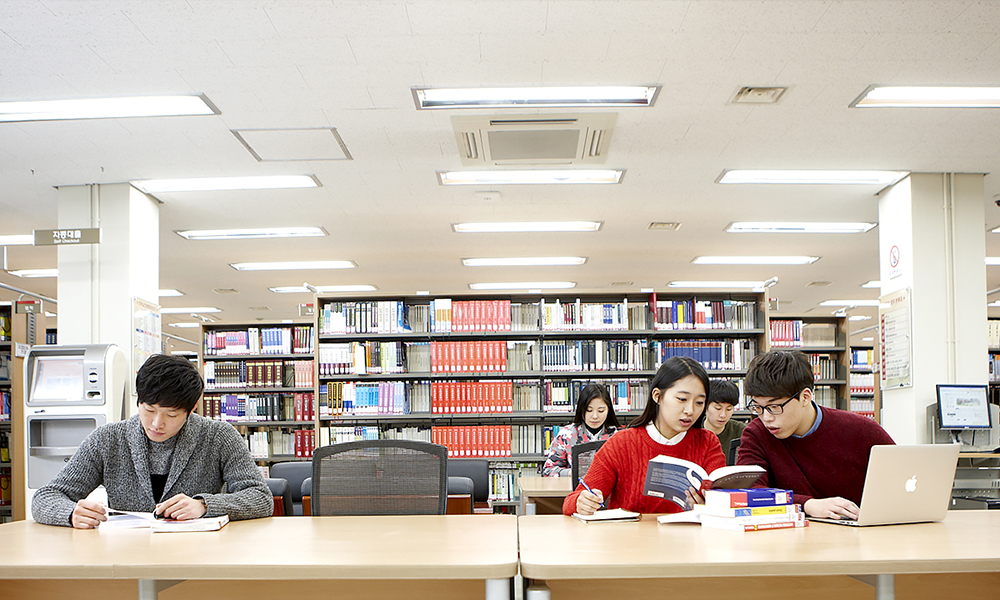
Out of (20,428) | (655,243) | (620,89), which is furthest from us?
(655,243)

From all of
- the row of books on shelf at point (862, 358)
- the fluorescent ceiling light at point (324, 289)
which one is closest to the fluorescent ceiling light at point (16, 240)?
the fluorescent ceiling light at point (324, 289)

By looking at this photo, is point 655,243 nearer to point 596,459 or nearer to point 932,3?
point 932,3

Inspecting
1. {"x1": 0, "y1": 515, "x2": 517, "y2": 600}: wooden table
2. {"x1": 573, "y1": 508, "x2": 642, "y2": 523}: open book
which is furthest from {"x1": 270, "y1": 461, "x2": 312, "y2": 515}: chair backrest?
{"x1": 573, "y1": 508, "x2": 642, "y2": 523}: open book

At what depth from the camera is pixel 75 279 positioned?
6.22 metres

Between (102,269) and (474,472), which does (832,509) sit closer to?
(474,472)

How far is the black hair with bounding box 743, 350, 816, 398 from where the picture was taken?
272 cm

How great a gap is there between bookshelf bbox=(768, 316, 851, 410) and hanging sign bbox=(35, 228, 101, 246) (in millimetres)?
6249

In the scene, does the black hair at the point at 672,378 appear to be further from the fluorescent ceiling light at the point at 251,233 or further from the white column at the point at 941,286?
the fluorescent ceiling light at the point at 251,233

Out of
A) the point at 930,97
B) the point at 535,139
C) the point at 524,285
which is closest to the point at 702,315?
the point at 535,139

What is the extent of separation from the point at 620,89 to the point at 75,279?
445cm

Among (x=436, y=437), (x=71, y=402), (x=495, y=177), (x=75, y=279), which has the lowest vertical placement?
(x=436, y=437)

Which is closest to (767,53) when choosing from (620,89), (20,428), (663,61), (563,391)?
(663,61)

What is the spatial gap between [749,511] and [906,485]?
0.47 meters

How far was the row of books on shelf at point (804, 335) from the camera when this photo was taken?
8.23 m
